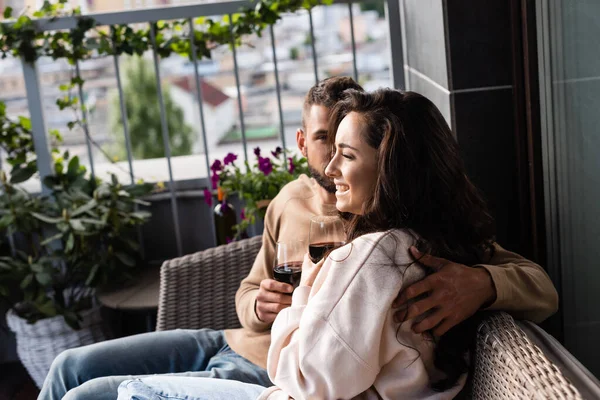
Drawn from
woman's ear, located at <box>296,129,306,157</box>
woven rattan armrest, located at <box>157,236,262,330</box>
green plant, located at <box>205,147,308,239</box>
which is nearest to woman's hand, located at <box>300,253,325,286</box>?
woman's ear, located at <box>296,129,306,157</box>

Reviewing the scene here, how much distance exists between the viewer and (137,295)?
2.97 m

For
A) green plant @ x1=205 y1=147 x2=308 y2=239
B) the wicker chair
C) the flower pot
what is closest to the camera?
the wicker chair

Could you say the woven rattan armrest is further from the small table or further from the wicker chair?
the small table

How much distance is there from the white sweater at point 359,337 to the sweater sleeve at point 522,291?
0.17 m

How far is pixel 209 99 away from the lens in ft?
84.6

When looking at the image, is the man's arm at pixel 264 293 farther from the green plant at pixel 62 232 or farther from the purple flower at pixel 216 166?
the green plant at pixel 62 232

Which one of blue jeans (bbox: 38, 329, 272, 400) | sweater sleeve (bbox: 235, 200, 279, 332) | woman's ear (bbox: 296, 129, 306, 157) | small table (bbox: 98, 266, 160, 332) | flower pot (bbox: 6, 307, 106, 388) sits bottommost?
flower pot (bbox: 6, 307, 106, 388)

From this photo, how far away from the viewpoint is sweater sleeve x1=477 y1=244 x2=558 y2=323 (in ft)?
4.55

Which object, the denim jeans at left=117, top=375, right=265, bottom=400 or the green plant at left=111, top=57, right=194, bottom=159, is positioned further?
the green plant at left=111, top=57, right=194, bottom=159

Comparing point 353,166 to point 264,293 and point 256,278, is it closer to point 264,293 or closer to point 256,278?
point 264,293

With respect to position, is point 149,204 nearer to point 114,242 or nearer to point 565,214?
point 114,242

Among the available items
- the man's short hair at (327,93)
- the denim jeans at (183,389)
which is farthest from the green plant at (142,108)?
the denim jeans at (183,389)

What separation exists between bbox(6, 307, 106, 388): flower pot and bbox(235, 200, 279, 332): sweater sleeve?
125 cm

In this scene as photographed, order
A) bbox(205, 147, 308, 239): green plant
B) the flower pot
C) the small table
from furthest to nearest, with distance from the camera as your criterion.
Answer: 1. the flower pot
2. the small table
3. bbox(205, 147, 308, 239): green plant
